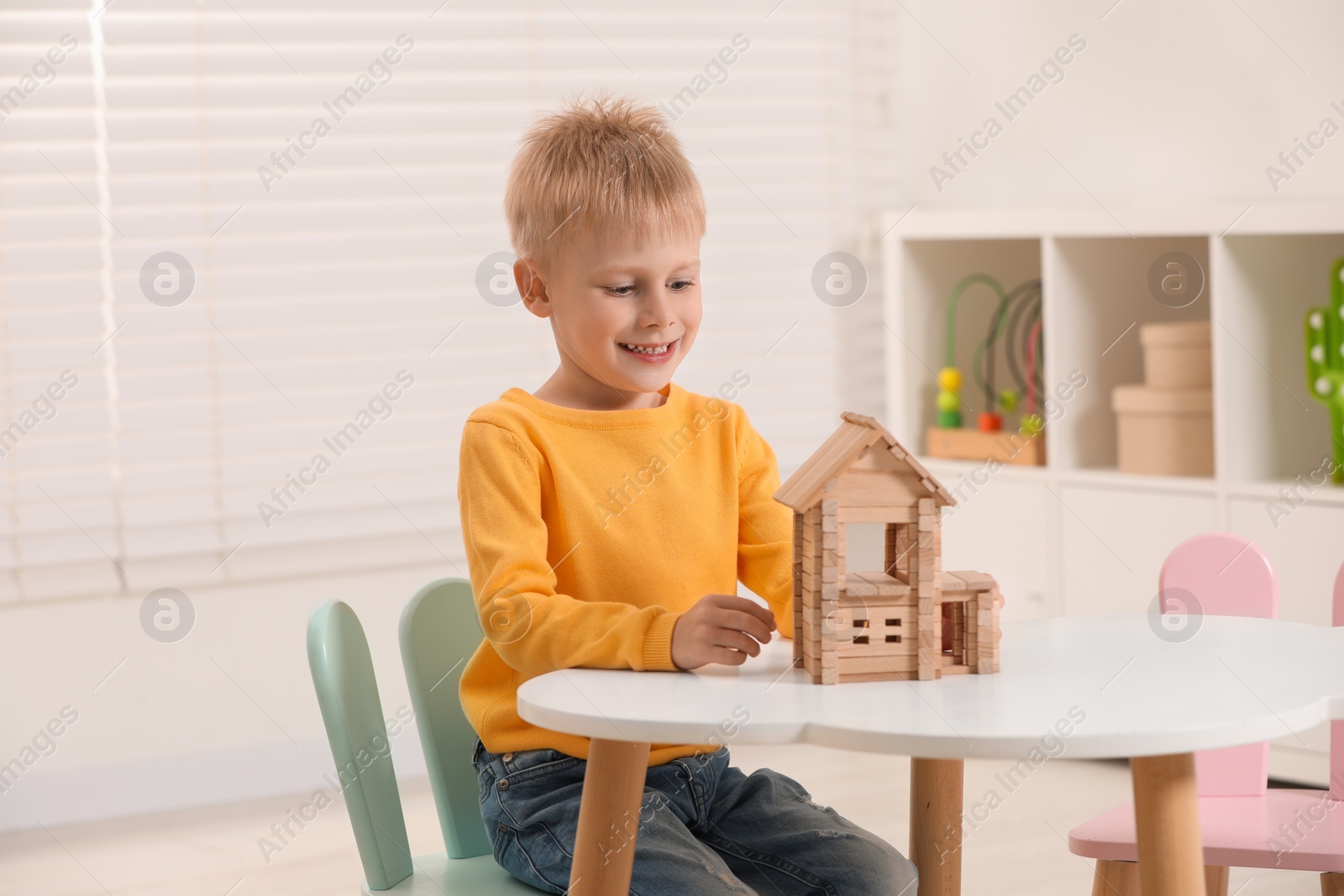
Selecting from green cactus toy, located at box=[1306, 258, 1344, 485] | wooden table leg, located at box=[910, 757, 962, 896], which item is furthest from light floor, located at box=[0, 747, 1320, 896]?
wooden table leg, located at box=[910, 757, 962, 896]

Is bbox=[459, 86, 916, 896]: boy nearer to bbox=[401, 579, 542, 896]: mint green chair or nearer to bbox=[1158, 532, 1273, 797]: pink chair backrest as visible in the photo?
bbox=[401, 579, 542, 896]: mint green chair

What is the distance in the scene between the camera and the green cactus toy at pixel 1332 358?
2.47m

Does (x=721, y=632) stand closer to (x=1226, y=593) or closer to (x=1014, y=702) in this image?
(x=1014, y=702)

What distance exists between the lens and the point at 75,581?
276 cm

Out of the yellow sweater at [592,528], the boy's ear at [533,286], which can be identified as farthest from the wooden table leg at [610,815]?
the boy's ear at [533,286]

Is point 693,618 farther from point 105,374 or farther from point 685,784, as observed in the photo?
point 105,374

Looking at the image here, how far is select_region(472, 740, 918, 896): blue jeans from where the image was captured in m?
1.21

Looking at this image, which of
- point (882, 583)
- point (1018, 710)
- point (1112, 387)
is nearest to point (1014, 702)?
point (1018, 710)

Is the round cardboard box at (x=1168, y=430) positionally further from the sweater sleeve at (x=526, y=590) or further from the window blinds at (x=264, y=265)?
the sweater sleeve at (x=526, y=590)

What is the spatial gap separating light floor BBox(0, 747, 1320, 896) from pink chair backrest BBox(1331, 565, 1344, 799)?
77 centimetres

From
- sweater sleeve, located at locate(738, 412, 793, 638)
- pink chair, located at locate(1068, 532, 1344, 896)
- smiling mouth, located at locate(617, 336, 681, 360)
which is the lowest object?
pink chair, located at locate(1068, 532, 1344, 896)

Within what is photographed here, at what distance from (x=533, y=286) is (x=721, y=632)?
0.44m

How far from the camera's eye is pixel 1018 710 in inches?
39.7

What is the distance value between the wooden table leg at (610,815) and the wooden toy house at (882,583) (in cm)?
15
